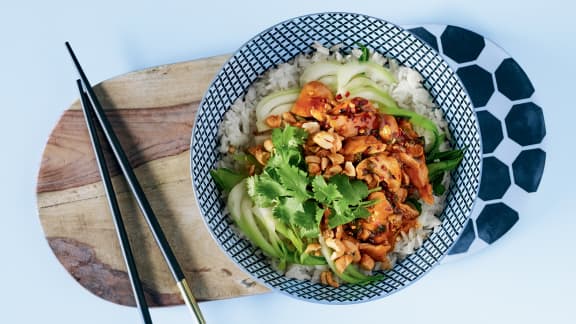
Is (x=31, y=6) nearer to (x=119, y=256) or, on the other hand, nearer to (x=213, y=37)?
(x=213, y=37)

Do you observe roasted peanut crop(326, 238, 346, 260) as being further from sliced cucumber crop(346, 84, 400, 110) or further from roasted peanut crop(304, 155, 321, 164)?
sliced cucumber crop(346, 84, 400, 110)

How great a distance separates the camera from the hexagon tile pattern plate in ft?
6.29

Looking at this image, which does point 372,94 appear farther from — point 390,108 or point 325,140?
point 325,140

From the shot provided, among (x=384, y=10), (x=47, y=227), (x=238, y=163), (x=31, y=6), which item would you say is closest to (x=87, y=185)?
(x=47, y=227)

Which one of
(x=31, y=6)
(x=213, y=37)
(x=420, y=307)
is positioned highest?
(x=31, y=6)

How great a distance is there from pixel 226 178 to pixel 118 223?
390 mm

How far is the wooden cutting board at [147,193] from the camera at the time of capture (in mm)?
1926

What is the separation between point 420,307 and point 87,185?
1.13 metres

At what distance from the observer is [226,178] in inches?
68.7

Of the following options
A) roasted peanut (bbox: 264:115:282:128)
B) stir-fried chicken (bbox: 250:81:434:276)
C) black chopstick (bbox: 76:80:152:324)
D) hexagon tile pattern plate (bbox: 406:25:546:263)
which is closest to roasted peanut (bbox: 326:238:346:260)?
stir-fried chicken (bbox: 250:81:434:276)

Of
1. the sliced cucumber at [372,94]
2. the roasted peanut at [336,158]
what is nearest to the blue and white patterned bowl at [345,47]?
the sliced cucumber at [372,94]

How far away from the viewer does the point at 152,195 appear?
194 centimetres

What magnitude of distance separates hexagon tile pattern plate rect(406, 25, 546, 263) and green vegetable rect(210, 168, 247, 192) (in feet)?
2.31

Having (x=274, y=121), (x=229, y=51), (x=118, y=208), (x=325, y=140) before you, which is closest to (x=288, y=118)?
(x=274, y=121)
